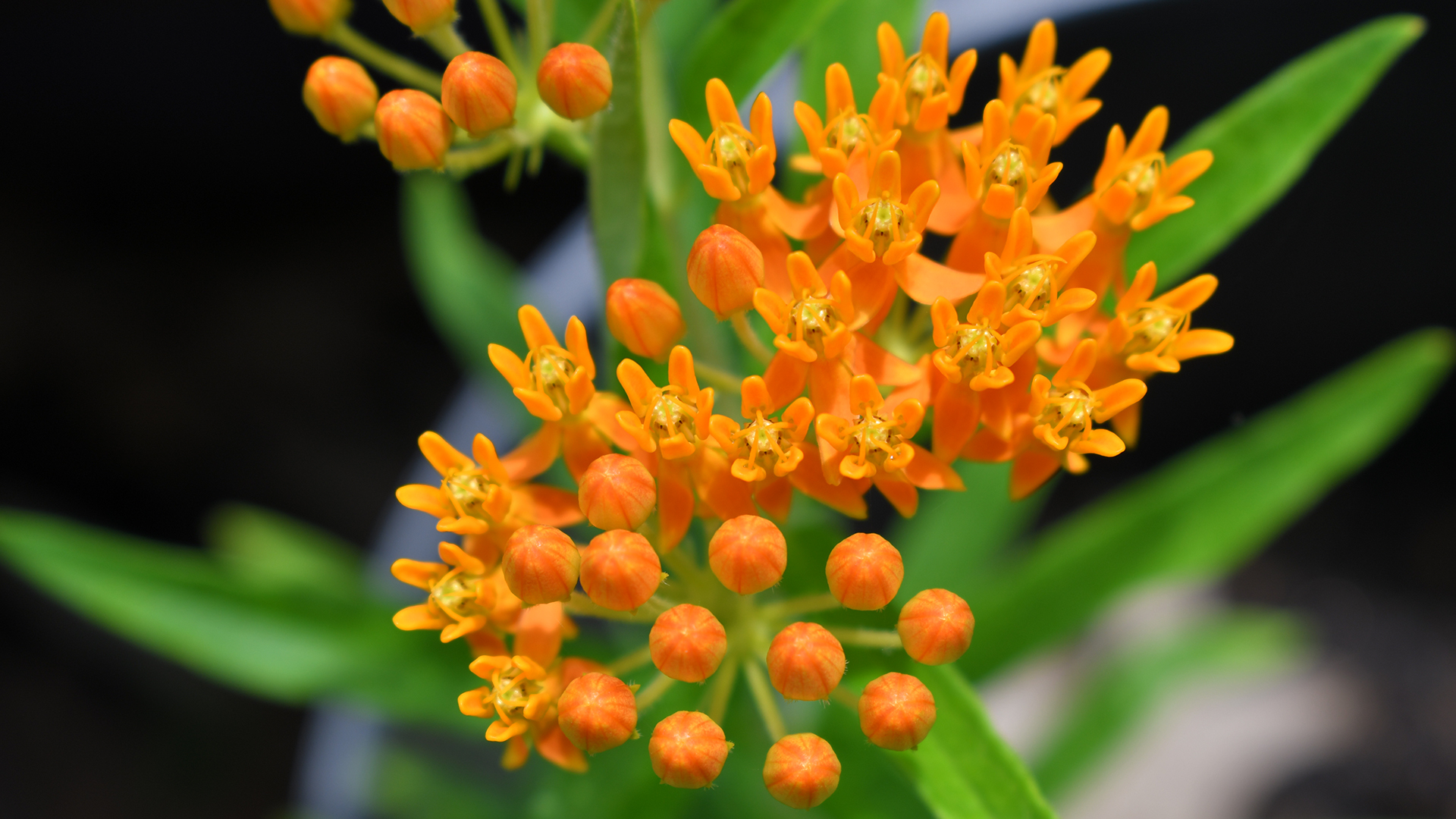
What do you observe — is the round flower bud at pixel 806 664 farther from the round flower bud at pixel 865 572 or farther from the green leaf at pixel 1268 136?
the green leaf at pixel 1268 136

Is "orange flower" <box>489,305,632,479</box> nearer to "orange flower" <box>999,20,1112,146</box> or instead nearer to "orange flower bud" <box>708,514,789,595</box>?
"orange flower bud" <box>708,514,789,595</box>

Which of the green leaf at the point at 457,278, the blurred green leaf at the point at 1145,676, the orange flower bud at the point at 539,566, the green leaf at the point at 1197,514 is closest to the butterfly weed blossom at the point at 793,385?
the orange flower bud at the point at 539,566

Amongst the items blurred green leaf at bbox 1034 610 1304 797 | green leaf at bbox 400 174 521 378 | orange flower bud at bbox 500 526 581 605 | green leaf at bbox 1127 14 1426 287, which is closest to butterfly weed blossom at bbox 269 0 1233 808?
orange flower bud at bbox 500 526 581 605

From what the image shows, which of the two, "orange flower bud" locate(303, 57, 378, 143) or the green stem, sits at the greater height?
the green stem

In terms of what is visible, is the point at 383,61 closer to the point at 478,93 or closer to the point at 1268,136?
the point at 478,93

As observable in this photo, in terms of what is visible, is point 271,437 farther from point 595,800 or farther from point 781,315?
point 781,315

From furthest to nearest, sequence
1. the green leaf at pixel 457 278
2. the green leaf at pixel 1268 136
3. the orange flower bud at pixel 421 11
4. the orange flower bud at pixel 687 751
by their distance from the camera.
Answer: the green leaf at pixel 457 278 < the green leaf at pixel 1268 136 < the orange flower bud at pixel 421 11 < the orange flower bud at pixel 687 751
